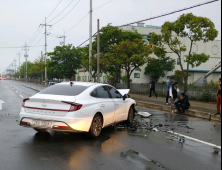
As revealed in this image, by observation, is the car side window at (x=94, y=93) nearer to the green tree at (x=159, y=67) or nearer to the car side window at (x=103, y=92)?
the car side window at (x=103, y=92)

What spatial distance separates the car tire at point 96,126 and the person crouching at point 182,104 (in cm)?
619

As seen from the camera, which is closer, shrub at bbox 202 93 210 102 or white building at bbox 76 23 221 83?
shrub at bbox 202 93 210 102

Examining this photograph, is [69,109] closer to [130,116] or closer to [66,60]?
[130,116]

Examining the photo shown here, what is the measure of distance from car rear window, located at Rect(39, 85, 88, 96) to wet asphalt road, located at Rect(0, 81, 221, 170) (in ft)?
3.78

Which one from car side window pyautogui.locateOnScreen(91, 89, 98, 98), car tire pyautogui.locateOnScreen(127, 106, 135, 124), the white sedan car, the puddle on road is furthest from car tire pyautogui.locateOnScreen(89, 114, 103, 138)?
car tire pyautogui.locateOnScreen(127, 106, 135, 124)

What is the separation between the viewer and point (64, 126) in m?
5.89

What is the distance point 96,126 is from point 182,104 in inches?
257

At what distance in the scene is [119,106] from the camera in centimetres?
797

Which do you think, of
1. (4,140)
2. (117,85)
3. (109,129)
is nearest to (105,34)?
(117,85)

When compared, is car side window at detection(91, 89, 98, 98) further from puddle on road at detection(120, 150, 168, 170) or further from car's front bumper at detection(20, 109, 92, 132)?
puddle on road at detection(120, 150, 168, 170)

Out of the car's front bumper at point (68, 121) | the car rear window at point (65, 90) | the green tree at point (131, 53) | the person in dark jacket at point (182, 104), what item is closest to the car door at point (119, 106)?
the car rear window at point (65, 90)

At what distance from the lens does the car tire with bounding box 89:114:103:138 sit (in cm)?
645

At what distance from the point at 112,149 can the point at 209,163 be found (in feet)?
6.66

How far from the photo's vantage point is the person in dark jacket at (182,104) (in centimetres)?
1191
